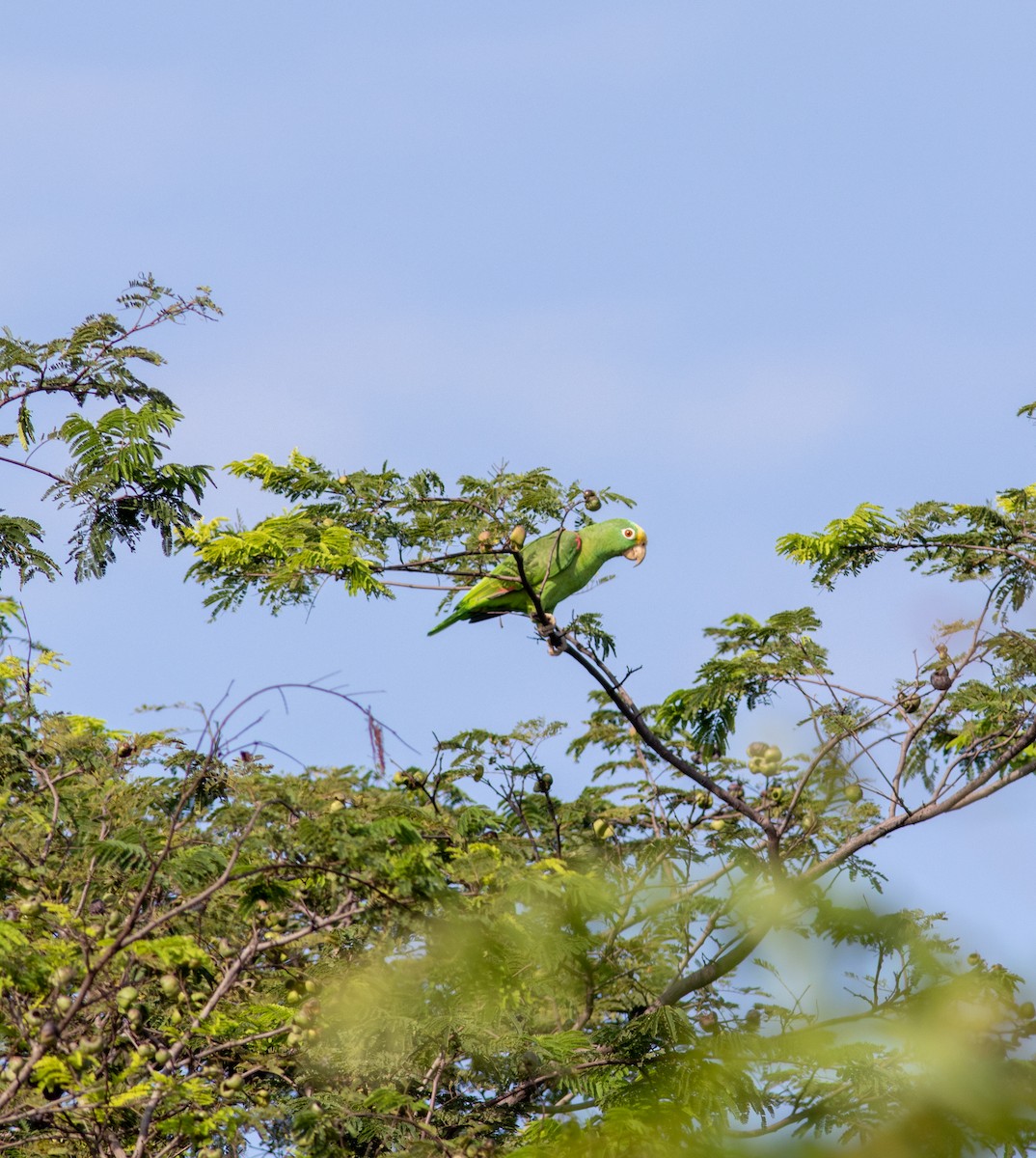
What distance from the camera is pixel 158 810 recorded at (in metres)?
8.70

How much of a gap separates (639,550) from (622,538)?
0.60 feet

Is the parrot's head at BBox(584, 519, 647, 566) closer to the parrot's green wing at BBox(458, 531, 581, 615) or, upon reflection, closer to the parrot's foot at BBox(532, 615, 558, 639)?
the parrot's green wing at BBox(458, 531, 581, 615)

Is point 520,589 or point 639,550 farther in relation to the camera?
point 639,550

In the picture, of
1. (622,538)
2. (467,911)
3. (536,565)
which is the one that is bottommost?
(467,911)

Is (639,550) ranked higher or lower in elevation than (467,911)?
higher

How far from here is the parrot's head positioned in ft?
31.8

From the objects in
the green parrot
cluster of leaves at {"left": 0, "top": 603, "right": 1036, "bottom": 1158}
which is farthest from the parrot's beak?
cluster of leaves at {"left": 0, "top": 603, "right": 1036, "bottom": 1158}

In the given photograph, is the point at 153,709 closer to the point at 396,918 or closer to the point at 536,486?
the point at 536,486

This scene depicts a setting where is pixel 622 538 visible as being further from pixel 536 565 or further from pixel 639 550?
pixel 536 565

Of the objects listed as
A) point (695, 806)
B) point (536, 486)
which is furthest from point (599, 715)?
point (536, 486)

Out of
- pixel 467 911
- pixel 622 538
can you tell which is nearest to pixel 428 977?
pixel 467 911

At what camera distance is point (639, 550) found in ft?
32.4

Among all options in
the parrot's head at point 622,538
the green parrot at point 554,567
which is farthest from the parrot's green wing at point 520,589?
the parrot's head at point 622,538

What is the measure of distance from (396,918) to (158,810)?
3.34 metres
